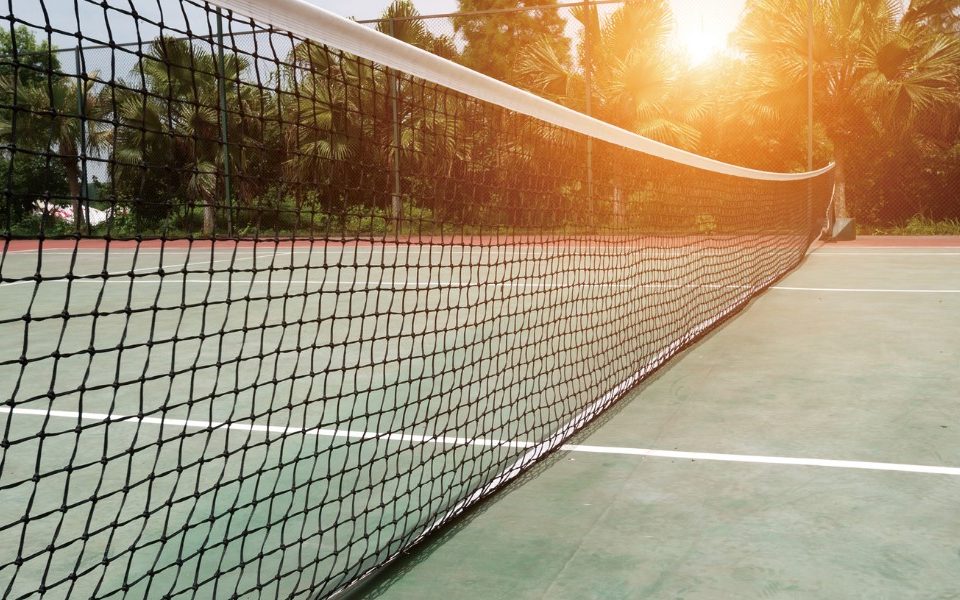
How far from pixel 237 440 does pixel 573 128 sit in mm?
1828

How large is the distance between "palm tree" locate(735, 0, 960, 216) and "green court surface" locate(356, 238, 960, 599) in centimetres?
1170

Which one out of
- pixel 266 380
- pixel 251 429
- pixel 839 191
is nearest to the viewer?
pixel 251 429

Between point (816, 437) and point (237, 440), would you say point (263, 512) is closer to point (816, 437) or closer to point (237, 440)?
point (237, 440)

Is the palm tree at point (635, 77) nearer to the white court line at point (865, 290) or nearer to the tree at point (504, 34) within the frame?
the tree at point (504, 34)

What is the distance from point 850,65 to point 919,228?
10.1ft

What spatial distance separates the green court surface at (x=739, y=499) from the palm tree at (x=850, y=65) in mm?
11702

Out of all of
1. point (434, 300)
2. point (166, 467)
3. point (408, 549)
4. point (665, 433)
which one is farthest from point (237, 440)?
point (434, 300)

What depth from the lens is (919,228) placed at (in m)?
15.9

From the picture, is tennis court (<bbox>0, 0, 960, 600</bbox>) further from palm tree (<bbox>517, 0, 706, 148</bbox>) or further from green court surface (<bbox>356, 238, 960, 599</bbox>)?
palm tree (<bbox>517, 0, 706, 148</bbox>)

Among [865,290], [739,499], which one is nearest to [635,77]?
[865,290]

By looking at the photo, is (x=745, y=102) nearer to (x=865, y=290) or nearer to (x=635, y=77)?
(x=635, y=77)

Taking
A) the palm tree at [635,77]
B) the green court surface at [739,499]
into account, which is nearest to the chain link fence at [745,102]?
the palm tree at [635,77]

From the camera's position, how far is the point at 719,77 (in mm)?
16250

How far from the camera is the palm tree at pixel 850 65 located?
14930mm
